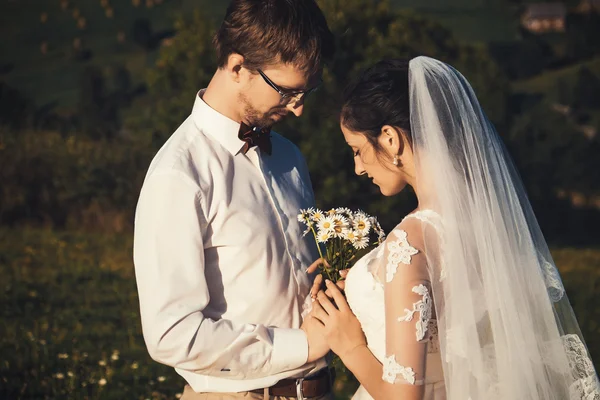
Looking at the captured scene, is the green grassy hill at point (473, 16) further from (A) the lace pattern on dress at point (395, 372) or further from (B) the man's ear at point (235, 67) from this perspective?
(A) the lace pattern on dress at point (395, 372)

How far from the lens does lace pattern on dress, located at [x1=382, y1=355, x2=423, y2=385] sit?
10.9 feet

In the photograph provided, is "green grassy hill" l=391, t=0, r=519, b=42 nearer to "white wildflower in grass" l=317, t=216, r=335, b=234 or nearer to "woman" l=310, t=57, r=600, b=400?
"woman" l=310, t=57, r=600, b=400

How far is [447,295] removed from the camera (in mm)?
3451

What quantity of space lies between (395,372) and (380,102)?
1.12 meters

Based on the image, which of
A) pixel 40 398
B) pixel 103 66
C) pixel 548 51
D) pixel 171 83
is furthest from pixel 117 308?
pixel 548 51

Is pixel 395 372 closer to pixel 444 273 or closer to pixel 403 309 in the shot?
pixel 403 309

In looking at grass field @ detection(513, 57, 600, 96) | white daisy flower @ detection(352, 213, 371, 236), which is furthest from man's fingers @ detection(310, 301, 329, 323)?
grass field @ detection(513, 57, 600, 96)

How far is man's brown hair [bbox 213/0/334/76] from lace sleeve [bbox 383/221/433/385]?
0.95 metres

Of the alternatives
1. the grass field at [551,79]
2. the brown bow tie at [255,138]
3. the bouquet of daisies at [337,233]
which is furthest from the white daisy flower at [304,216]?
Answer: the grass field at [551,79]

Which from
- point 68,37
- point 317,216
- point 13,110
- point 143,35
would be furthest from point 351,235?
point 68,37

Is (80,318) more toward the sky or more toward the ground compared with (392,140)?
more toward the ground

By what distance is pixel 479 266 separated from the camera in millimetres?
3568

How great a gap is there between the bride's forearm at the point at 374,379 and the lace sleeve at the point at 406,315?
36 mm

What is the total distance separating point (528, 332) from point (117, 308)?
27.6 ft
